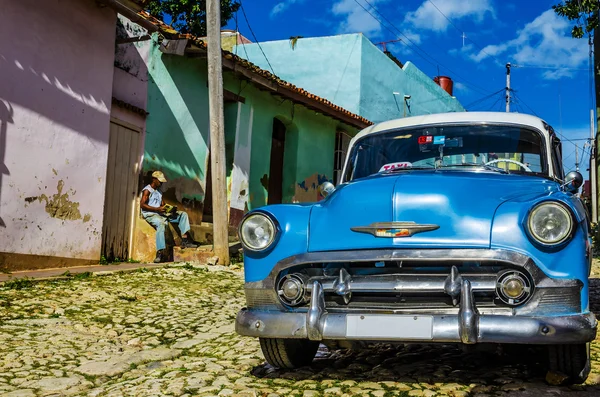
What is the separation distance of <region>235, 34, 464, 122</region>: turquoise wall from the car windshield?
43.1 feet

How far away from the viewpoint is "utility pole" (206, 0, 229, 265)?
8883 mm

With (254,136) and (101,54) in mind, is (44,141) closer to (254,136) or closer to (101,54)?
(101,54)

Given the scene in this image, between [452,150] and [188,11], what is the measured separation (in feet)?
47.3

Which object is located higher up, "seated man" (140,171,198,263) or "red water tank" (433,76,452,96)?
"red water tank" (433,76,452,96)

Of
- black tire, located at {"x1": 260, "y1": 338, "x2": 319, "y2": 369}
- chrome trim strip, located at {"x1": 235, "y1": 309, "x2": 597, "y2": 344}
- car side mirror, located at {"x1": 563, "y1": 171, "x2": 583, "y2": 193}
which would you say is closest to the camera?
chrome trim strip, located at {"x1": 235, "y1": 309, "x2": 597, "y2": 344}

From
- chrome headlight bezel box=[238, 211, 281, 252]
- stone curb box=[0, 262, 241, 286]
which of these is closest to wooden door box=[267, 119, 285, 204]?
stone curb box=[0, 262, 241, 286]

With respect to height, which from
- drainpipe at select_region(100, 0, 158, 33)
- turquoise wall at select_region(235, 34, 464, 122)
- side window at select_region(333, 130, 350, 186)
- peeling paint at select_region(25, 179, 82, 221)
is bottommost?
peeling paint at select_region(25, 179, 82, 221)

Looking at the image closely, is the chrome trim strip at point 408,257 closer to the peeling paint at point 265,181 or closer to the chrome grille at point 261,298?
the chrome grille at point 261,298

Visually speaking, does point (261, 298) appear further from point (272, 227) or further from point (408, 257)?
point (408, 257)

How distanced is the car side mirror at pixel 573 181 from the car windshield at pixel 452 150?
24 centimetres

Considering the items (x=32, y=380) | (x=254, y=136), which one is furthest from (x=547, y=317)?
(x=254, y=136)

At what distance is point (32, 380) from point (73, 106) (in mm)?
5415

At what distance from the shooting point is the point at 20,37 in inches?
291

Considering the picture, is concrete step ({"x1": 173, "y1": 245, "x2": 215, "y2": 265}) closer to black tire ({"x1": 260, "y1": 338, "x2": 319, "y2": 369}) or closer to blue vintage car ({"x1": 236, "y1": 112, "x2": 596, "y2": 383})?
black tire ({"x1": 260, "y1": 338, "x2": 319, "y2": 369})
